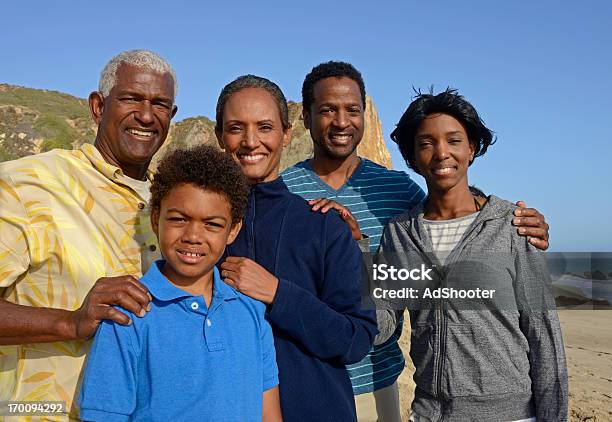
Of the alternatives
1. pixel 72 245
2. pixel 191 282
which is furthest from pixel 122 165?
pixel 191 282

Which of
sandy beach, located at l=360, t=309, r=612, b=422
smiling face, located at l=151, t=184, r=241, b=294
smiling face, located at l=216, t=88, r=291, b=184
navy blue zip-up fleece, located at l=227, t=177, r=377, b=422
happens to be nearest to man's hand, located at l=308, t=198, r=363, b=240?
navy blue zip-up fleece, located at l=227, t=177, r=377, b=422

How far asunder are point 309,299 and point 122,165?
3.71 ft

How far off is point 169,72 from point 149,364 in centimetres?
136

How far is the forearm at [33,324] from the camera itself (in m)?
1.88

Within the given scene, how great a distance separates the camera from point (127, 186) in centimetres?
236

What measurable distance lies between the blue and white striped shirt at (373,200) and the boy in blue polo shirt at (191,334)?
3.69 feet

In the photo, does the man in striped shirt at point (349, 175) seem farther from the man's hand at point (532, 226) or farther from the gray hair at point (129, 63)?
the gray hair at point (129, 63)

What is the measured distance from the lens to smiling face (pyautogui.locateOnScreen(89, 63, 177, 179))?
2.41 metres

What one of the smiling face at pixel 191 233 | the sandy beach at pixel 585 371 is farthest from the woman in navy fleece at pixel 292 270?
the sandy beach at pixel 585 371

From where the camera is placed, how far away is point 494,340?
8.41 feet

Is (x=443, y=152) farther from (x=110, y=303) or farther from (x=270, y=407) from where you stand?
(x=110, y=303)

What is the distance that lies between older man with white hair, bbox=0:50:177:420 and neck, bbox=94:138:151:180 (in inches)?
1.3

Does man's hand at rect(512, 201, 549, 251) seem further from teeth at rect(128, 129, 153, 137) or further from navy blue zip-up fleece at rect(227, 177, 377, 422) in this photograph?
teeth at rect(128, 129, 153, 137)

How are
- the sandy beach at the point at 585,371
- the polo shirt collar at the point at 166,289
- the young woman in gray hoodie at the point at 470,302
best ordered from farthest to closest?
1. the sandy beach at the point at 585,371
2. the young woman in gray hoodie at the point at 470,302
3. the polo shirt collar at the point at 166,289
